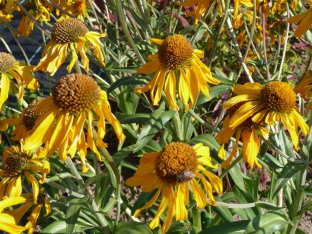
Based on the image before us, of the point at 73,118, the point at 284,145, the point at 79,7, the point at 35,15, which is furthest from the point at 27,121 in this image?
the point at 35,15

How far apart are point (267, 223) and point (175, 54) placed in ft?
2.17

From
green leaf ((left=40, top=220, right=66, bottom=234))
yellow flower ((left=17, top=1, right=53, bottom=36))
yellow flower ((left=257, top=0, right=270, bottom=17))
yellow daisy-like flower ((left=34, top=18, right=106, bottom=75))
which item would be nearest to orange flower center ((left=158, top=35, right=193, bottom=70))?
yellow daisy-like flower ((left=34, top=18, right=106, bottom=75))

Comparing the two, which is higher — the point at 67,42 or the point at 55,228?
the point at 67,42

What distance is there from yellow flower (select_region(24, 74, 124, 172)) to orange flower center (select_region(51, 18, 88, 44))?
0.47 m

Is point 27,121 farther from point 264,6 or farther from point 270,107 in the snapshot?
point 264,6

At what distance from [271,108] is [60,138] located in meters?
0.64

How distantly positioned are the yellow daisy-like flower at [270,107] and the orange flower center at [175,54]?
0.26m

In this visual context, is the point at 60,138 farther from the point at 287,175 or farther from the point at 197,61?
Answer: the point at 287,175

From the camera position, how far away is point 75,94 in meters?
1.24

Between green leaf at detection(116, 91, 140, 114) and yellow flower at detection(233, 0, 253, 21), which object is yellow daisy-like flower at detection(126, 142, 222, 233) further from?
green leaf at detection(116, 91, 140, 114)

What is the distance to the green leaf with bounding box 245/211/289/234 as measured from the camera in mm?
1393

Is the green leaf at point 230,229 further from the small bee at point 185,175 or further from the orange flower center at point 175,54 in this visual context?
the orange flower center at point 175,54

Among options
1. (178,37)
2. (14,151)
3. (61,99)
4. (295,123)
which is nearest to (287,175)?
(295,123)

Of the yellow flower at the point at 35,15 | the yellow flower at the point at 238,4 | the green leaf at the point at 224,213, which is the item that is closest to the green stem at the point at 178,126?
the green leaf at the point at 224,213
